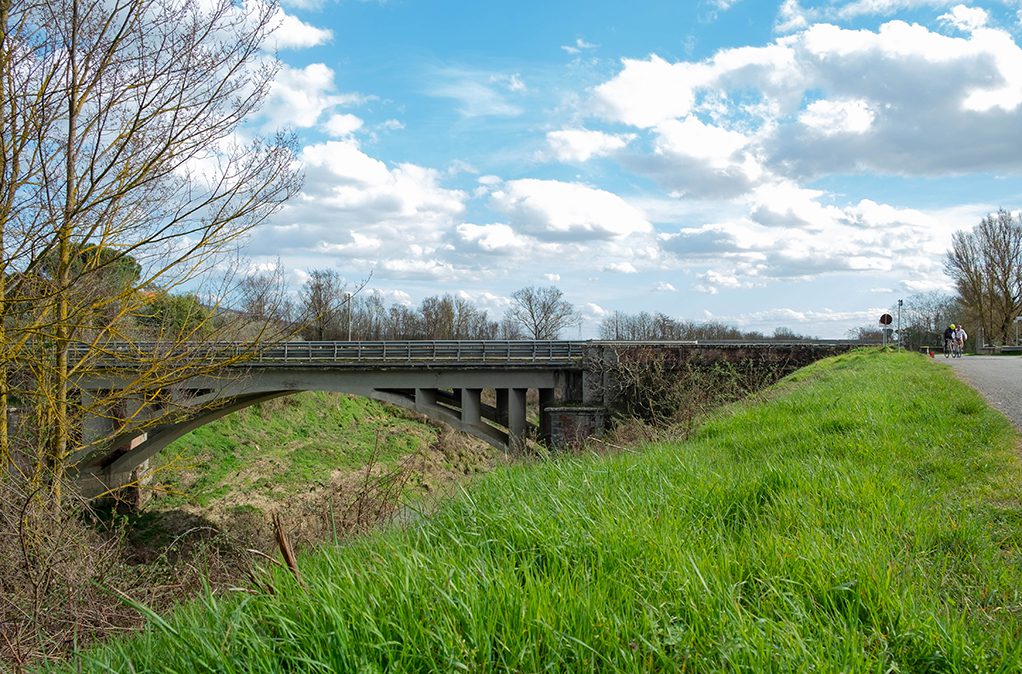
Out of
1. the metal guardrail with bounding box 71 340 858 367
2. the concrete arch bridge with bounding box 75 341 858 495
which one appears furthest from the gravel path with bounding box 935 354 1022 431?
the metal guardrail with bounding box 71 340 858 367

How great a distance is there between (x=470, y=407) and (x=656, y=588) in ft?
70.6

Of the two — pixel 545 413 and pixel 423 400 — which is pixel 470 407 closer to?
pixel 423 400

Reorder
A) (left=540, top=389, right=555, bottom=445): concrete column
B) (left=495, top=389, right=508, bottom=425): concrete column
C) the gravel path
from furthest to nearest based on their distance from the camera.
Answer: (left=495, top=389, right=508, bottom=425): concrete column, (left=540, top=389, right=555, bottom=445): concrete column, the gravel path

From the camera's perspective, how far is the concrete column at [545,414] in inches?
979

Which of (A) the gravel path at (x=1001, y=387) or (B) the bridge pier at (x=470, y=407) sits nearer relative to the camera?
(A) the gravel path at (x=1001, y=387)

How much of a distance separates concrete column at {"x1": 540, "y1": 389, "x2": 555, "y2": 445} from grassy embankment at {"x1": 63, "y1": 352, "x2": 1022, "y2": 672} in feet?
65.0

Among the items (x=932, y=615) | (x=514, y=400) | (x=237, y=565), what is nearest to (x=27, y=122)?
(x=237, y=565)

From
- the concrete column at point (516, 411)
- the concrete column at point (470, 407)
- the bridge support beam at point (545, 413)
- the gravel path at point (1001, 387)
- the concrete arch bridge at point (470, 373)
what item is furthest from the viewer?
the bridge support beam at point (545, 413)

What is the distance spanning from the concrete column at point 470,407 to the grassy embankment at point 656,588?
19.1 m

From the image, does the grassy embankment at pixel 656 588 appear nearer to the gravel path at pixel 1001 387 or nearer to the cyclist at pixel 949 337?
the gravel path at pixel 1001 387

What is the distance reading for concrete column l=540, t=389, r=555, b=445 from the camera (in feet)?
81.6

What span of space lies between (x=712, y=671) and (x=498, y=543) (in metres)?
1.49

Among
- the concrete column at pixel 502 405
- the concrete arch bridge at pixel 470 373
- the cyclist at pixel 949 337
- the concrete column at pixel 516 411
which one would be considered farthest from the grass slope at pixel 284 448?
the cyclist at pixel 949 337

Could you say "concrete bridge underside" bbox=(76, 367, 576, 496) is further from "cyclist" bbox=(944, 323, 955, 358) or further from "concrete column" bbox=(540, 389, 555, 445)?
"cyclist" bbox=(944, 323, 955, 358)
